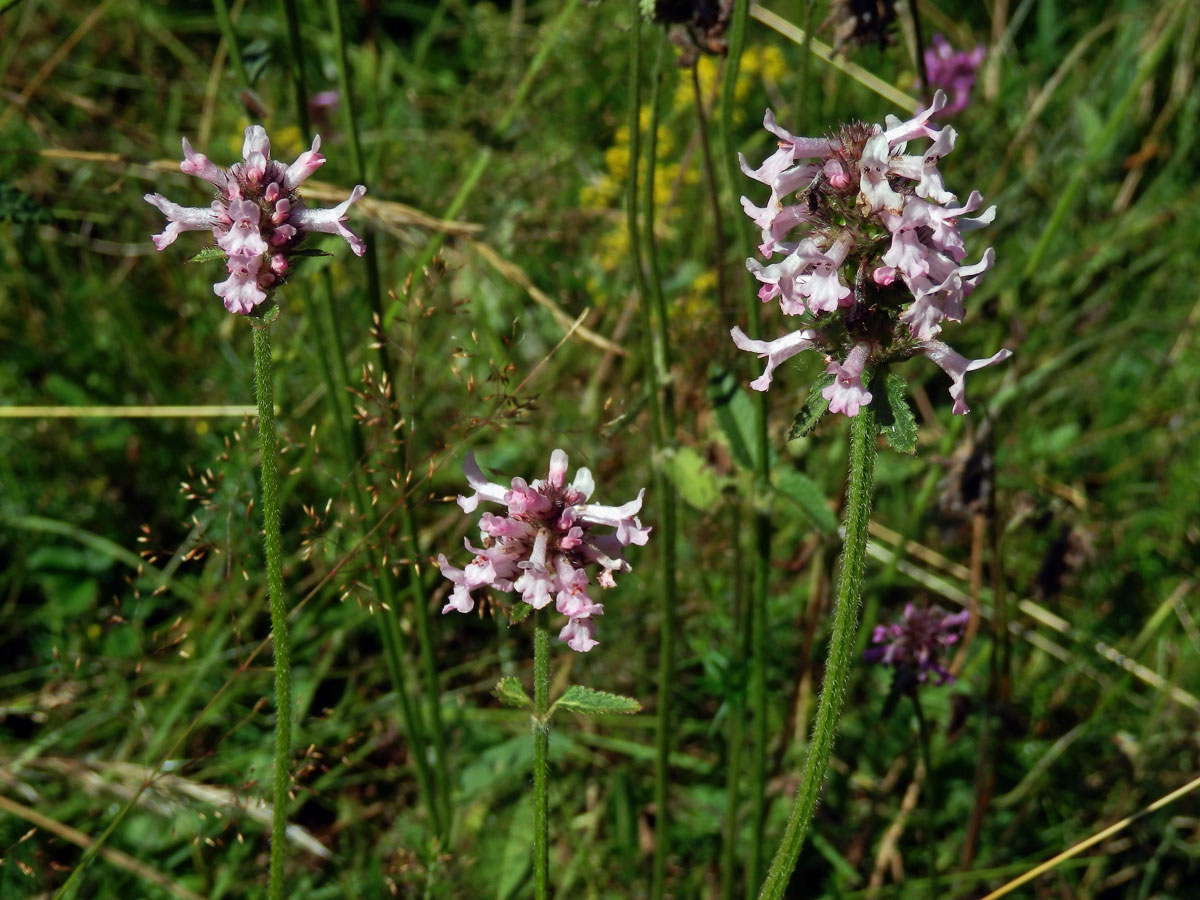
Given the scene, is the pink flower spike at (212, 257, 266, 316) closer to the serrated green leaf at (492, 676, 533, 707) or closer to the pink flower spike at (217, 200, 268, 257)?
the pink flower spike at (217, 200, 268, 257)

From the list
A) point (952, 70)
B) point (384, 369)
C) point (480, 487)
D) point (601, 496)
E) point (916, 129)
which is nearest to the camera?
point (916, 129)

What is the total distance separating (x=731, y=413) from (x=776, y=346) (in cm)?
92

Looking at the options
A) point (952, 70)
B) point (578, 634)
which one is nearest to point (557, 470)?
point (578, 634)

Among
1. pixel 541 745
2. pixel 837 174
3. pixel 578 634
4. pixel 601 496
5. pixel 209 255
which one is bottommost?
pixel 541 745

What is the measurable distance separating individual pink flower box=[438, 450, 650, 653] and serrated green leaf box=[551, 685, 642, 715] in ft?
0.24

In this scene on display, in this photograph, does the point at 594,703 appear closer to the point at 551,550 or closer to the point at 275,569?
the point at 551,550

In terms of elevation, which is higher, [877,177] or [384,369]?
[384,369]

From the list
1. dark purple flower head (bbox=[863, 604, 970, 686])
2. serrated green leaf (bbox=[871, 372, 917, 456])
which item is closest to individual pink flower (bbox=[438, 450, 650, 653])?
serrated green leaf (bbox=[871, 372, 917, 456])

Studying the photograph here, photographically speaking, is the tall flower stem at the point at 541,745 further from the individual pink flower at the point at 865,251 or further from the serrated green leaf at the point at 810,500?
the serrated green leaf at the point at 810,500

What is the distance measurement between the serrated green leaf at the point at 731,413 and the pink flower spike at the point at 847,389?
3.08ft

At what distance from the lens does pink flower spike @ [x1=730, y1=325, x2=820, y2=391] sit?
4.54 feet

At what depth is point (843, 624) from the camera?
4.54 feet

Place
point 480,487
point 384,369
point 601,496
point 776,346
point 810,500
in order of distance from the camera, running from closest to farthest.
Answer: point 776,346 < point 480,487 < point 384,369 < point 810,500 < point 601,496

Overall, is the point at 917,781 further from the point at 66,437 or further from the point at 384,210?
the point at 66,437
